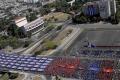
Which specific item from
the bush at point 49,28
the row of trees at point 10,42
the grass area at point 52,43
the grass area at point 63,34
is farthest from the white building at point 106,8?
the row of trees at point 10,42

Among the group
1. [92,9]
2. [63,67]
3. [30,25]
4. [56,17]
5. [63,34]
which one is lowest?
[63,67]

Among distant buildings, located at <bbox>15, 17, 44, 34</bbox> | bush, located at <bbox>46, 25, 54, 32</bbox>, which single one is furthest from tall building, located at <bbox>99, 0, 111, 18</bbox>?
distant buildings, located at <bbox>15, 17, 44, 34</bbox>

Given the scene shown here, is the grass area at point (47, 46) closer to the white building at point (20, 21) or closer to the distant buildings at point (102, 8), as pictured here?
the white building at point (20, 21)

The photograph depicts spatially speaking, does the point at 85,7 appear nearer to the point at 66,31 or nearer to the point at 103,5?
the point at 103,5

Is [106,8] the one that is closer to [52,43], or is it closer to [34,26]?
[52,43]

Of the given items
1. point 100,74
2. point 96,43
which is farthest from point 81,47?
point 100,74

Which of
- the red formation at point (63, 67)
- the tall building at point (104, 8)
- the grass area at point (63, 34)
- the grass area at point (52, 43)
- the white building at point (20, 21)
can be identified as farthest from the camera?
the white building at point (20, 21)

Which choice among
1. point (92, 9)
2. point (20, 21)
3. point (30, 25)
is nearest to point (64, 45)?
point (30, 25)
